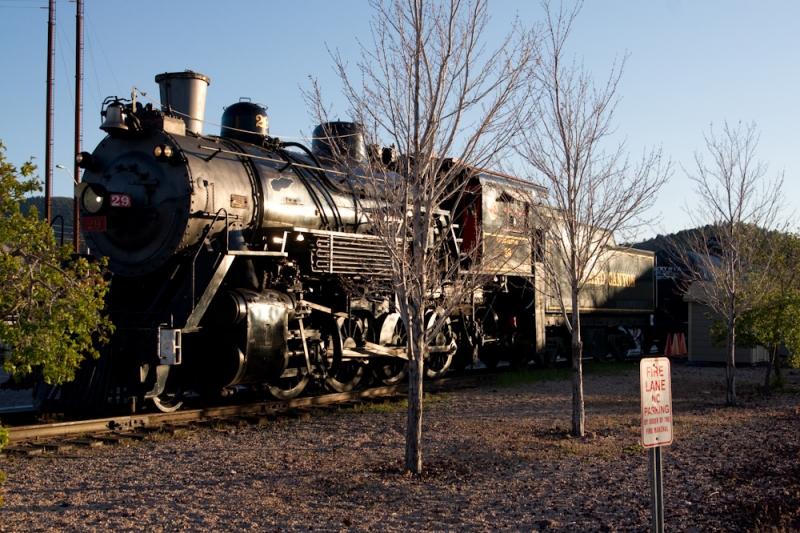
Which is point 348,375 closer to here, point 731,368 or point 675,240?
point 731,368

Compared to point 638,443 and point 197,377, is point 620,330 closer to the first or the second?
point 638,443

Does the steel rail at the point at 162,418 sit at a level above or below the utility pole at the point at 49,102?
below

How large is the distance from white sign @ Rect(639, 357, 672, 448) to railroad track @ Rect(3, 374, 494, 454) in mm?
6226

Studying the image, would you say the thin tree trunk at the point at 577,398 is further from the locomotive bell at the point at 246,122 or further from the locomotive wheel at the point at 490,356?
the locomotive wheel at the point at 490,356

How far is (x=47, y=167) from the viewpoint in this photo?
2116cm

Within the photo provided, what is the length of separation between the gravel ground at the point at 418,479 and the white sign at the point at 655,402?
1.34 metres

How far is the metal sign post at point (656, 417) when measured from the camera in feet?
15.0

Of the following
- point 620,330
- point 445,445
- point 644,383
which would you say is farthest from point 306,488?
point 620,330

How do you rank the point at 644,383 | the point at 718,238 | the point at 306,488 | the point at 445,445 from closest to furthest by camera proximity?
the point at 644,383 < the point at 306,488 < the point at 445,445 < the point at 718,238

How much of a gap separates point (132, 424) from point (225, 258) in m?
2.37

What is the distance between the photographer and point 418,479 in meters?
7.14

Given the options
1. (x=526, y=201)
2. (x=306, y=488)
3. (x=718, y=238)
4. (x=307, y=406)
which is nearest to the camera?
(x=306, y=488)

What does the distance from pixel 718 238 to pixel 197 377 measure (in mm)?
9691

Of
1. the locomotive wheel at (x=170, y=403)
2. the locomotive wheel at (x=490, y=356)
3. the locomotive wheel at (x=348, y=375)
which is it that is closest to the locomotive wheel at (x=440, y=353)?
the locomotive wheel at (x=348, y=375)
